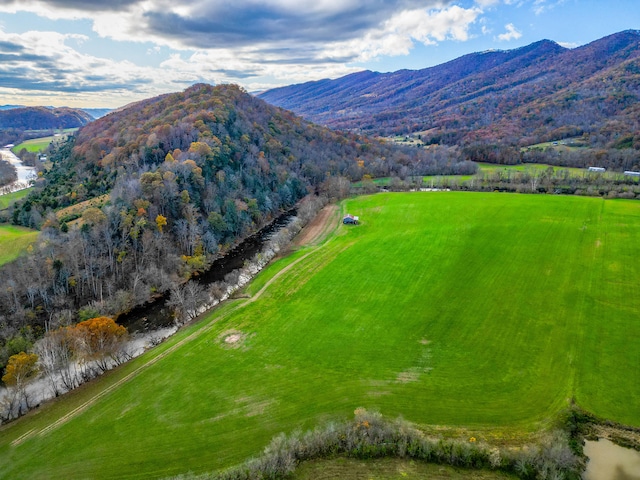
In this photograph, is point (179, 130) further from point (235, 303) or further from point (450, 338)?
point (450, 338)

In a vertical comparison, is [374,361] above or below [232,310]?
below

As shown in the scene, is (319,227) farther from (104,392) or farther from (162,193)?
(104,392)

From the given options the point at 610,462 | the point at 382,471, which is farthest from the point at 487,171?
the point at 382,471

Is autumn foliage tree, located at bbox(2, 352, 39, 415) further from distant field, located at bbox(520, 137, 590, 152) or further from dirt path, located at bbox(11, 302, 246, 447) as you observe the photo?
distant field, located at bbox(520, 137, 590, 152)

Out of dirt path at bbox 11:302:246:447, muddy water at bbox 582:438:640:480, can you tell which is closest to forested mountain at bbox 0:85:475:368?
dirt path at bbox 11:302:246:447

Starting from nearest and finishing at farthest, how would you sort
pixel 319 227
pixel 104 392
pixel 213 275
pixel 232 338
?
pixel 104 392 → pixel 232 338 → pixel 213 275 → pixel 319 227
